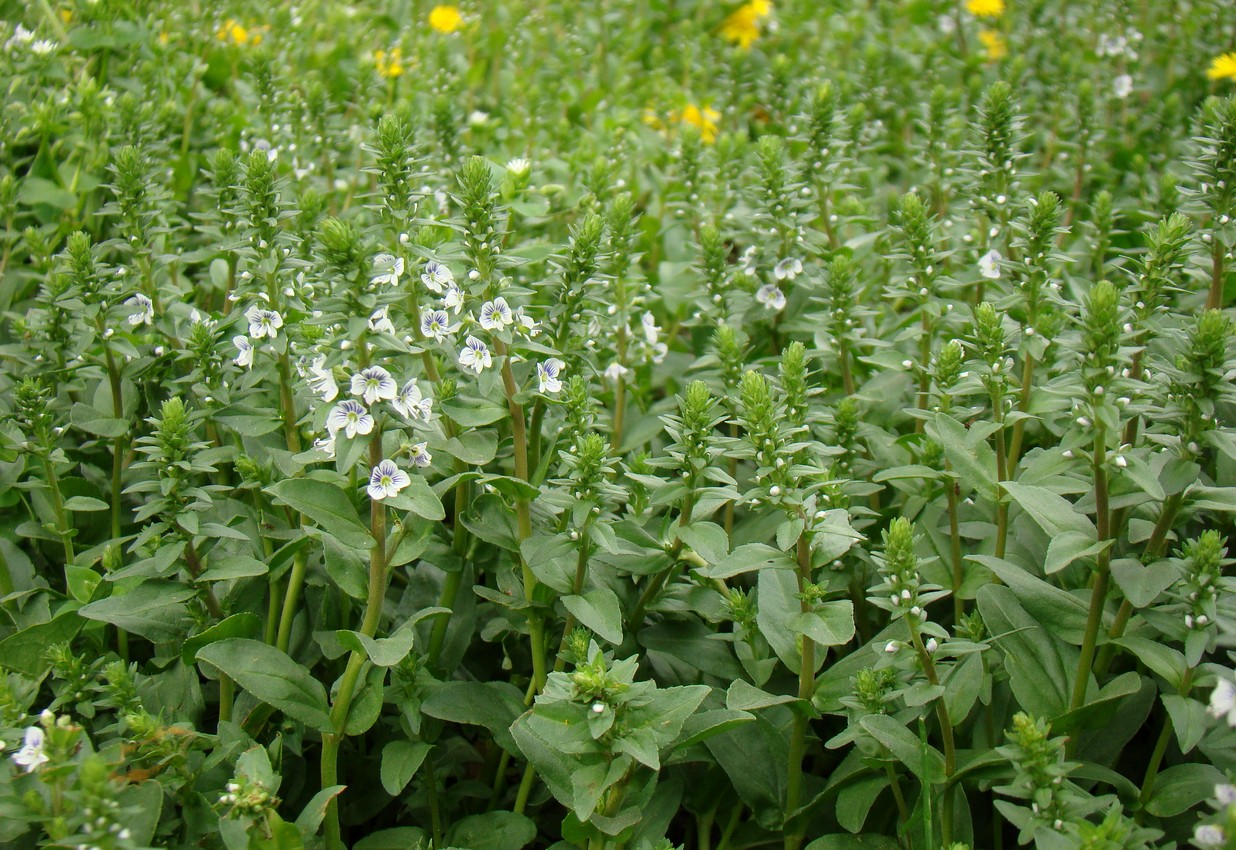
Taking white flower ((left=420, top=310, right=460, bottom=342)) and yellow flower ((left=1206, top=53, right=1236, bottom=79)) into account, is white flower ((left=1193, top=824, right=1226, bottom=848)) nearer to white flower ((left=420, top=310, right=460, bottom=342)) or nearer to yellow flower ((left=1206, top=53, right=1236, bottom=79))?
white flower ((left=420, top=310, right=460, bottom=342))

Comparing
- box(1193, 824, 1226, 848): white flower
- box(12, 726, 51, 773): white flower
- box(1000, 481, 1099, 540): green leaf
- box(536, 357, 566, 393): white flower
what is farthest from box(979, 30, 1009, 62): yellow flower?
box(12, 726, 51, 773): white flower

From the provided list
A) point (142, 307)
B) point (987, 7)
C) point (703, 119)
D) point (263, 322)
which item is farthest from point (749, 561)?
point (987, 7)

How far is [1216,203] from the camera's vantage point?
9.61 ft

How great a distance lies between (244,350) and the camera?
116 inches

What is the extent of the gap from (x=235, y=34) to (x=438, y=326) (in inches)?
129

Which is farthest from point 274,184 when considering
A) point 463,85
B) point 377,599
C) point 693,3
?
point 693,3

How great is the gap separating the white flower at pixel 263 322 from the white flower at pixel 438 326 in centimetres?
38

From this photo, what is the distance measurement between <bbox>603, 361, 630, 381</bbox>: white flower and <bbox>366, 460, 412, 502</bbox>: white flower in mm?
1133

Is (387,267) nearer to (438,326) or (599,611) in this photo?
(438,326)

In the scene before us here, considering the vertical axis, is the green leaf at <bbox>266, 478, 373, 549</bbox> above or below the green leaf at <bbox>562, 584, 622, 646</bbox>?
above

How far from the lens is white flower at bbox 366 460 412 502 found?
2510 millimetres

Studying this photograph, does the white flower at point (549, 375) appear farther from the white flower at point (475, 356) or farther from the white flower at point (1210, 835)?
the white flower at point (1210, 835)

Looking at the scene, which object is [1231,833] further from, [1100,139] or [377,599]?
[1100,139]

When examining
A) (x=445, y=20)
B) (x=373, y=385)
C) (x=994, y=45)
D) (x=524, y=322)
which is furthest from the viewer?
(x=994, y=45)
